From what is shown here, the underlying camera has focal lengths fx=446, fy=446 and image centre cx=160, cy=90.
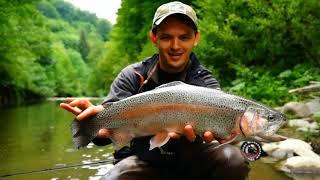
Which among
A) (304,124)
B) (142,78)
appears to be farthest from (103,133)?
(304,124)

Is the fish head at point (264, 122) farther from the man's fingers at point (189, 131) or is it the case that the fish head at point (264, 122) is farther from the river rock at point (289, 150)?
the river rock at point (289, 150)

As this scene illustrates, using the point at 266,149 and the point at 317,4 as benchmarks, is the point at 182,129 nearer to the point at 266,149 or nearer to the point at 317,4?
the point at 266,149

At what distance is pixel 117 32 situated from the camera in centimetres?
3688

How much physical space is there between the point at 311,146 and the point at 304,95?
9.51 ft

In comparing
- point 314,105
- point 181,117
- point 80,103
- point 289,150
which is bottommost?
point 289,150

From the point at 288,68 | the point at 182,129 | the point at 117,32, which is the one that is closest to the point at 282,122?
the point at 182,129

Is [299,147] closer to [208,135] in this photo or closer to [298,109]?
[298,109]

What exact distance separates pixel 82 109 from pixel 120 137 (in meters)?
0.33

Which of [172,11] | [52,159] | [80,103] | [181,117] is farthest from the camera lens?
[52,159]

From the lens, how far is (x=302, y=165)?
5.06 meters

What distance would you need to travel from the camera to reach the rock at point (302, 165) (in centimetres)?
498

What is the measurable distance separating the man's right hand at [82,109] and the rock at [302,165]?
280 centimetres

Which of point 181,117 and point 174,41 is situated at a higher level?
point 174,41

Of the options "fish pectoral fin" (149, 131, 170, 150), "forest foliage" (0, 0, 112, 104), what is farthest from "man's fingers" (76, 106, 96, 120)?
"forest foliage" (0, 0, 112, 104)
